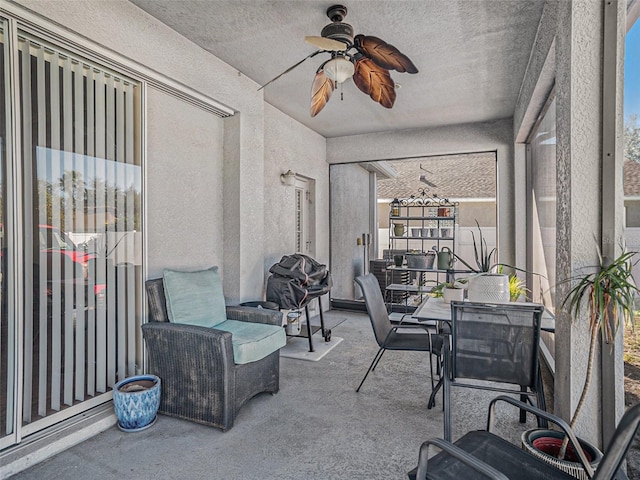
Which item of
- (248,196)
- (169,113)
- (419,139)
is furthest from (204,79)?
(419,139)

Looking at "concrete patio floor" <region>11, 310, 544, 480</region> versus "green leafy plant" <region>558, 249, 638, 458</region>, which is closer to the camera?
"green leafy plant" <region>558, 249, 638, 458</region>

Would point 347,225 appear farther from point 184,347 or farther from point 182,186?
A: point 184,347

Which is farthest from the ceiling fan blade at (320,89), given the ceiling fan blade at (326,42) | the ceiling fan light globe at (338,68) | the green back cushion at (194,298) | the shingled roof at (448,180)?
the shingled roof at (448,180)

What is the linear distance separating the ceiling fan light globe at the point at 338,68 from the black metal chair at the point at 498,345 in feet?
5.52

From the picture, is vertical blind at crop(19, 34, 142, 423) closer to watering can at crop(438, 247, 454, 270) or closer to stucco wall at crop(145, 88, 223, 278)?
stucco wall at crop(145, 88, 223, 278)

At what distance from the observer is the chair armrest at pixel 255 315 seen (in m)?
3.13

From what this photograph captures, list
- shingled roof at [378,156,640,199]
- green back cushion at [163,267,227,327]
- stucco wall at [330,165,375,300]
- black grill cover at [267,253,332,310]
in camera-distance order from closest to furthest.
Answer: green back cushion at [163,267,227,327] → black grill cover at [267,253,332,310] → stucco wall at [330,165,375,300] → shingled roof at [378,156,640,199]

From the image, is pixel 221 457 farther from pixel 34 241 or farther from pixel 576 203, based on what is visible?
pixel 576 203

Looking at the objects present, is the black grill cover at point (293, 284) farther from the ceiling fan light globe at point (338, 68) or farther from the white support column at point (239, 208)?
the ceiling fan light globe at point (338, 68)

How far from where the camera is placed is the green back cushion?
9.29 feet

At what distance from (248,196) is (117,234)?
1464 mm

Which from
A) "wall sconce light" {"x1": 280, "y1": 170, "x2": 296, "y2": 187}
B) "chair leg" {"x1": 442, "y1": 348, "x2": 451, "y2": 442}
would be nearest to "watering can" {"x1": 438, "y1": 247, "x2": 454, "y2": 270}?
"wall sconce light" {"x1": 280, "y1": 170, "x2": 296, "y2": 187}

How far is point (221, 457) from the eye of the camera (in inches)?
85.6

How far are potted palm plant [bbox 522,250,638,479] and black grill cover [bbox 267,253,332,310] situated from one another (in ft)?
8.70
